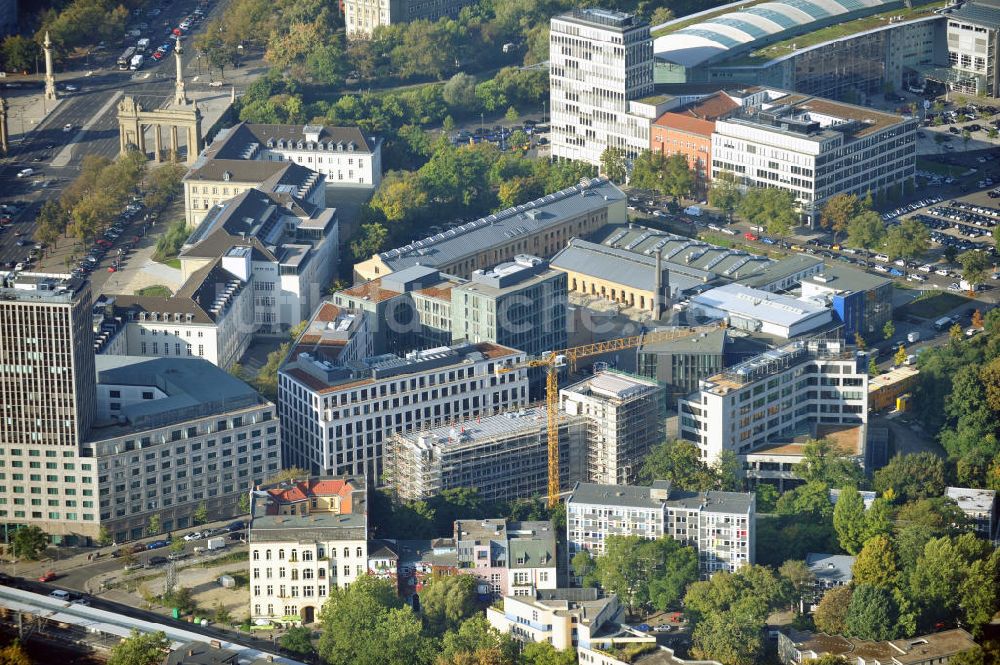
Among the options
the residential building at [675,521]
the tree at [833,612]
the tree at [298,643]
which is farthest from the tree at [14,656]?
the tree at [833,612]

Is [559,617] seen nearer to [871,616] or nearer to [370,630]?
[370,630]

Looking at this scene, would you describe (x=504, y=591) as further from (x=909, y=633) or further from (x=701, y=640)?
(x=909, y=633)

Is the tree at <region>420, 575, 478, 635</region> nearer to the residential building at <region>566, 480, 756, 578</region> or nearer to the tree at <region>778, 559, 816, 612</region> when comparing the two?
the residential building at <region>566, 480, 756, 578</region>

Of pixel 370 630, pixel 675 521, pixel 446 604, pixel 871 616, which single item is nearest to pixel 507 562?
pixel 446 604

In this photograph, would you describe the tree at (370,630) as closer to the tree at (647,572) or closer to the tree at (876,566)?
the tree at (647,572)

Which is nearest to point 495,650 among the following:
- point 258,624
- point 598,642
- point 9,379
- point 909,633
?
point 598,642

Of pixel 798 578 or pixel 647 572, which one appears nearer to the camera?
pixel 798 578
